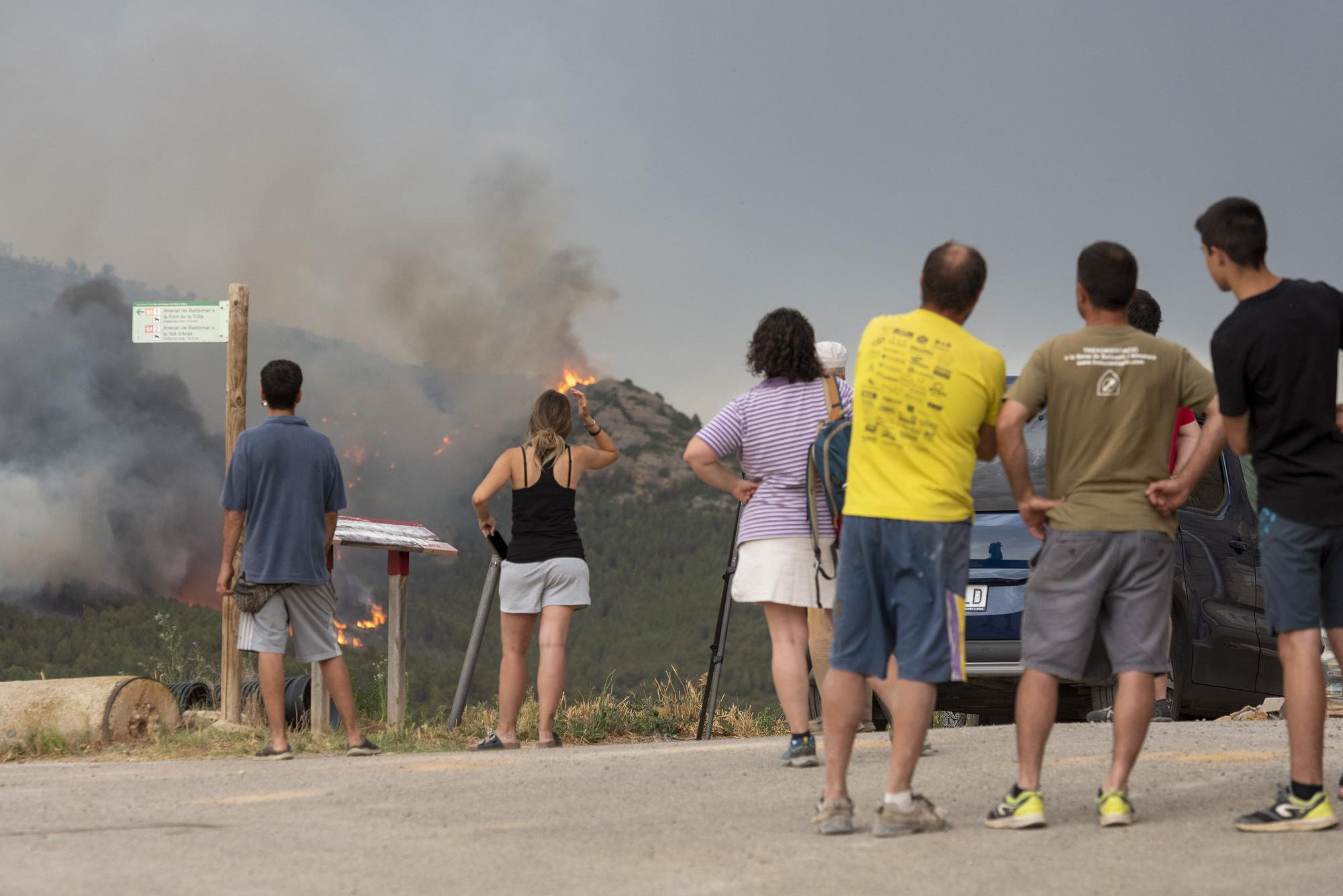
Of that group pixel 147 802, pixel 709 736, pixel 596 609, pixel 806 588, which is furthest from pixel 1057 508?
pixel 596 609

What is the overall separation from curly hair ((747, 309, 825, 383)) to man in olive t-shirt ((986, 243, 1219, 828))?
164cm

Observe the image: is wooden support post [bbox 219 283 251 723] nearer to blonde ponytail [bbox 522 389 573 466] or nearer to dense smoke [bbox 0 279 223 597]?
blonde ponytail [bbox 522 389 573 466]

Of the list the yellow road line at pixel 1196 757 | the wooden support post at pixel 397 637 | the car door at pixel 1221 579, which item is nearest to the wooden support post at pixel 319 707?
the wooden support post at pixel 397 637

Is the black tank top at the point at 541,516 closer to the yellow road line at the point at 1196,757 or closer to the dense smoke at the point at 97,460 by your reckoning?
the yellow road line at the point at 1196,757

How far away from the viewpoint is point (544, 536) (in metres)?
8.03

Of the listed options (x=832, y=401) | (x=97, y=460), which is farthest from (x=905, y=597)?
(x=97, y=460)

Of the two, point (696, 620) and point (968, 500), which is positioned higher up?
point (968, 500)

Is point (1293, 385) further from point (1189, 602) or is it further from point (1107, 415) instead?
point (1189, 602)

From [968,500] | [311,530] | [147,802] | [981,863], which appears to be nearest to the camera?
[981,863]

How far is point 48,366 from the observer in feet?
334

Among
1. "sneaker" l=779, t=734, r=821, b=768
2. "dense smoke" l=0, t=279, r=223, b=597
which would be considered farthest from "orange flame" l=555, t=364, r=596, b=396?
"dense smoke" l=0, t=279, r=223, b=597

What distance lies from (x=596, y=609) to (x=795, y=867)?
83.6m

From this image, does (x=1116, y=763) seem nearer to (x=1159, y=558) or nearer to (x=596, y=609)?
(x=1159, y=558)

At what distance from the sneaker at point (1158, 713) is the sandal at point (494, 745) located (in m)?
2.99
